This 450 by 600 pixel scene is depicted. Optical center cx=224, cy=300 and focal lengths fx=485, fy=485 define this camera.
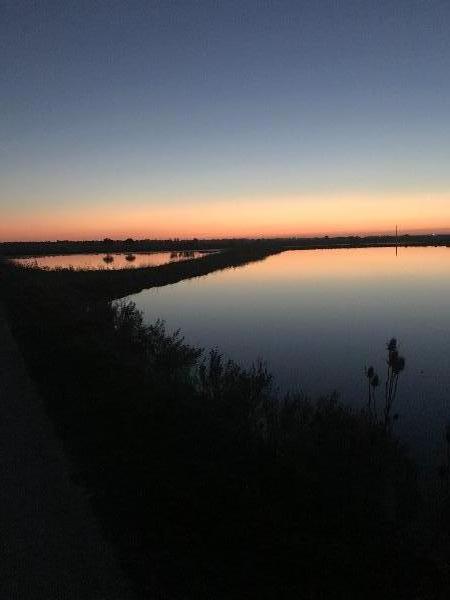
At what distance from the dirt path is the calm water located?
6.30 m

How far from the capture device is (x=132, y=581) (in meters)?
4.41

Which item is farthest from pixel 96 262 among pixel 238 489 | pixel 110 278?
pixel 238 489

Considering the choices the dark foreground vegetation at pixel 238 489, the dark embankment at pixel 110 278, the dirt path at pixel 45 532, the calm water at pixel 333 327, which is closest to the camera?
the dirt path at pixel 45 532

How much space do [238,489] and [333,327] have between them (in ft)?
51.8

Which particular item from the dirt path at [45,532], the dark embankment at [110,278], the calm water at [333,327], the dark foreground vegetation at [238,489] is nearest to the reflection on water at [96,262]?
the dark embankment at [110,278]

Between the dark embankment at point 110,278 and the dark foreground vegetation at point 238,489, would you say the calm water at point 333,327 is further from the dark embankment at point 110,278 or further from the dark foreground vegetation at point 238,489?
the dark foreground vegetation at point 238,489

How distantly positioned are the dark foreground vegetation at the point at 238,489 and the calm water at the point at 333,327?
2585 millimetres

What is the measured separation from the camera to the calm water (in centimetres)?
1241

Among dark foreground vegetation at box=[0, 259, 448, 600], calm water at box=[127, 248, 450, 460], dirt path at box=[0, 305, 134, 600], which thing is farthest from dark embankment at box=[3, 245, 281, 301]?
dirt path at box=[0, 305, 134, 600]

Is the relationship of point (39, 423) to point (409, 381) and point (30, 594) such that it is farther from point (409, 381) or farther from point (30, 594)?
point (409, 381)

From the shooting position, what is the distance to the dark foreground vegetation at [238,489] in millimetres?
4594

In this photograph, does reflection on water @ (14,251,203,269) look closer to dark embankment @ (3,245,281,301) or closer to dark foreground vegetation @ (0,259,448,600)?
dark embankment @ (3,245,281,301)

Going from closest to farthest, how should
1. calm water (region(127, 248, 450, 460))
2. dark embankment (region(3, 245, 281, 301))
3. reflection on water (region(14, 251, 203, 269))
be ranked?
1. calm water (region(127, 248, 450, 460))
2. dark embankment (region(3, 245, 281, 301))
3. reflection on water (region(14, 251, 203, 269))

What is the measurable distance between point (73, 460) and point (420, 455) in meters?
5.78
